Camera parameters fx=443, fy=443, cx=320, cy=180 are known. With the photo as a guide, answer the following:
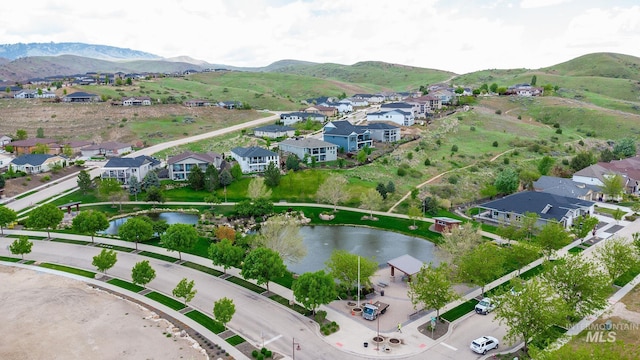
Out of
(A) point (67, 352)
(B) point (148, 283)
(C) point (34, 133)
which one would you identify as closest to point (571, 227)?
(B) point (148, 283)

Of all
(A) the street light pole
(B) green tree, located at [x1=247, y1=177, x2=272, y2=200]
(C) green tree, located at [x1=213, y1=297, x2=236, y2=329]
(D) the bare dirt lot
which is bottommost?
(A) the street light pole

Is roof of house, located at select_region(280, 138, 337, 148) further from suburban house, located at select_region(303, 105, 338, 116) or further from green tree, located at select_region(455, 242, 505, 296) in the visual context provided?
green tree, located at select_region(455, 242, 505, 296)

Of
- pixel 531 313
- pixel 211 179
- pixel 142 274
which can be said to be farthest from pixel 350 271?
pixel 211 179

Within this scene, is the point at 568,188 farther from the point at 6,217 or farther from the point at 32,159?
the point at 32,159

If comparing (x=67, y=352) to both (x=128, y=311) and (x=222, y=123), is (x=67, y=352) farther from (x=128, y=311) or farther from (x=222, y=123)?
(x=222, y=123)

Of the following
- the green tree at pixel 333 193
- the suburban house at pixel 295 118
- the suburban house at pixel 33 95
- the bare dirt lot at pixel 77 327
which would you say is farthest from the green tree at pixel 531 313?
the suburban house at pixel 33 95

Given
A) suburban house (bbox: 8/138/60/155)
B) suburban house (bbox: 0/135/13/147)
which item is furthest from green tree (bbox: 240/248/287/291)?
suburban house (bbox: 0/135/13/147)

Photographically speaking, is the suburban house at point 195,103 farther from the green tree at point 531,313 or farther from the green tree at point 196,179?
the green tree at point 531,313
